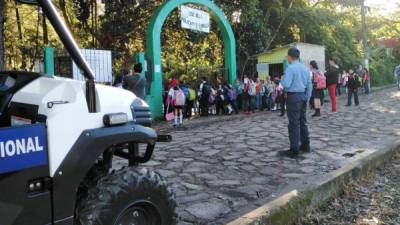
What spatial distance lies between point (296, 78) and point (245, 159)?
156 cm

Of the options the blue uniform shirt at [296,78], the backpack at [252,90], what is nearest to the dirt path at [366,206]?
the blue uniform shirt at [296,78]

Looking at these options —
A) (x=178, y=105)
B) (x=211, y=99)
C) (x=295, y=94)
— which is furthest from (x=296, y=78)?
(x=211, y=99)

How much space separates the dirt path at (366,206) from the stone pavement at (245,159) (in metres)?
0.55

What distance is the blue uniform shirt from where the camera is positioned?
26.4 ft

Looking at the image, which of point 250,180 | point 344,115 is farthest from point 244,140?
point 344,115

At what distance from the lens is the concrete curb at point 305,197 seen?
4734 mm

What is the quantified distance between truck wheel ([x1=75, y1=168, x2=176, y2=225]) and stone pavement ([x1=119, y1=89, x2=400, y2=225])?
129 cm

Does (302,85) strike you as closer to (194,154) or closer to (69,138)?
(194,154)

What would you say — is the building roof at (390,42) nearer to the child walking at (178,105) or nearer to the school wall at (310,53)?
the school wall at (310,53)

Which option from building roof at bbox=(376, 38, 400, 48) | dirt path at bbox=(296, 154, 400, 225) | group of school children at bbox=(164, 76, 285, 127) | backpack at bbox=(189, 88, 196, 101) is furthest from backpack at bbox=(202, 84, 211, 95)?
building roof at bbox=(376, 38, 400, 48)

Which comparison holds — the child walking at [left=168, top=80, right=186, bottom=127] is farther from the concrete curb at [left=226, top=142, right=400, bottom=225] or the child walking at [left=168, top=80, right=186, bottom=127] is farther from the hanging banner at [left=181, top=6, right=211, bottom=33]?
the concrete curb at [left=226, top=142, right=400, bottom=225]

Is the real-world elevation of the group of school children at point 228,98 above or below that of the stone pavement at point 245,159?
above

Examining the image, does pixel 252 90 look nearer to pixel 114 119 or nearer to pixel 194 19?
pixel 194 19

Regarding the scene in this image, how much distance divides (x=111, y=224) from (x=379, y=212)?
11.2 feet
